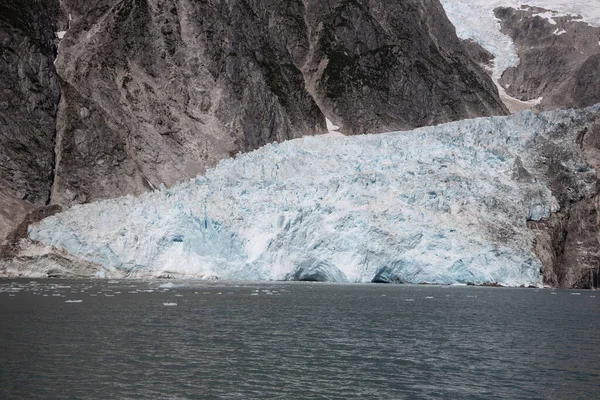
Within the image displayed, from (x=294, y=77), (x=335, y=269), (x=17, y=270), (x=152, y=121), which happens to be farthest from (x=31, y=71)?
(x=335, y=269)

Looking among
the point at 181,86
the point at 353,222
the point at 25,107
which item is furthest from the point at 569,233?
the point at 25,107

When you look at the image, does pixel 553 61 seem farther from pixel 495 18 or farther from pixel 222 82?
pixel 222 82

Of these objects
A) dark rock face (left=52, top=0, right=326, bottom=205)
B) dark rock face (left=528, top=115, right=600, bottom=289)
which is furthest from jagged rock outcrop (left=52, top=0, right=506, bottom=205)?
dark rock face (left=528, top=115, right=600, bottom=289)

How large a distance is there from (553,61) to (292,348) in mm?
115058

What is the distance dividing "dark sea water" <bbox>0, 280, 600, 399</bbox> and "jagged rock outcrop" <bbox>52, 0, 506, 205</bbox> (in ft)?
106

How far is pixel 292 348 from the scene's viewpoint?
1747 centimetres

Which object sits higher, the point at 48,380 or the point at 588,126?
the point at 588,126

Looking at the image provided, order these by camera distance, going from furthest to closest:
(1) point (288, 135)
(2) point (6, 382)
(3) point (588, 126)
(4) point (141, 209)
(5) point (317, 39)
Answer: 1. (5) point (317, 39)
2. (1) point (288, 135)
3. (3) point (588, 126)
4. (4) point (141, 209)
5. (2) point (6, 382)

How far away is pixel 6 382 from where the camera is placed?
43.4 feet

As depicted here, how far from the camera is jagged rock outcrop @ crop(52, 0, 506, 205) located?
199 ft

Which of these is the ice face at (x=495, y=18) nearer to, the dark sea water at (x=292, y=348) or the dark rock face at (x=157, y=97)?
the dark rock face at (x=157, y=97)

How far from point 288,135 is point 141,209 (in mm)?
32627

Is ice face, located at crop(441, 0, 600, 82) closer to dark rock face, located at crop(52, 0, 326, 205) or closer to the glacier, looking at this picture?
the glacier

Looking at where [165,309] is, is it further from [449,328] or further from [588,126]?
[588,126]
